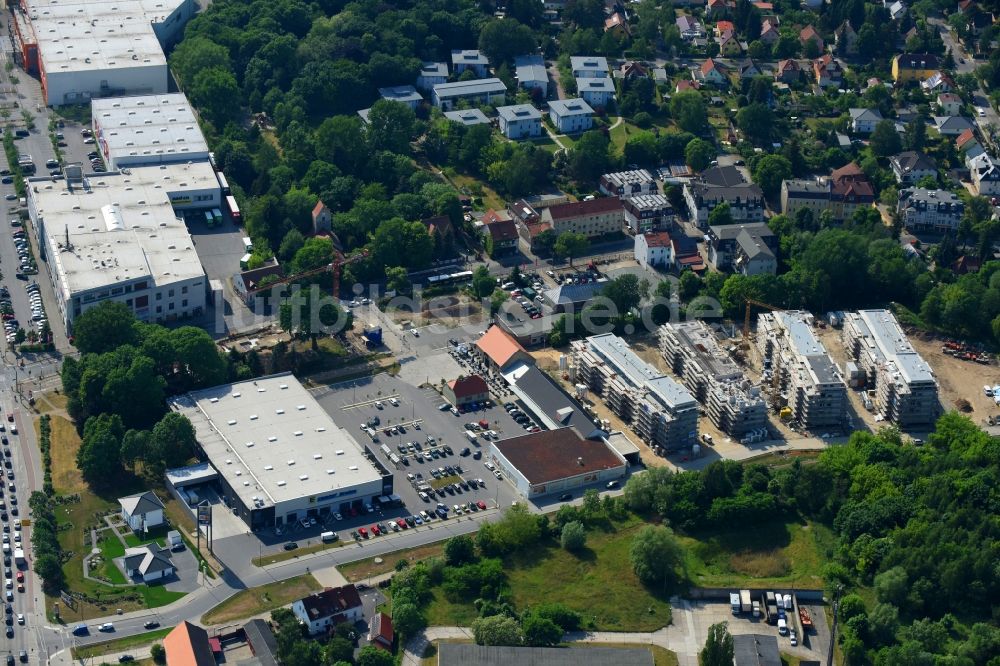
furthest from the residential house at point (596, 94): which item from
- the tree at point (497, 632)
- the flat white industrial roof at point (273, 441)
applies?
the tree at point (497, 632)

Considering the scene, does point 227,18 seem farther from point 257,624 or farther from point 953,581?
point 953,581

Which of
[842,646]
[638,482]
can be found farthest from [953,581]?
[638,482]

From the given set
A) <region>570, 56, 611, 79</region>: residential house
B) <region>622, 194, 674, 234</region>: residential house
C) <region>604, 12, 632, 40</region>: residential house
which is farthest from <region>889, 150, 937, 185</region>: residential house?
<region>604, 12, 632, 40</region>: residential house

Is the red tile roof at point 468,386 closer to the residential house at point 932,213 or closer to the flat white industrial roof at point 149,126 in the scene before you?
the flat white industrial roof at point 149,126

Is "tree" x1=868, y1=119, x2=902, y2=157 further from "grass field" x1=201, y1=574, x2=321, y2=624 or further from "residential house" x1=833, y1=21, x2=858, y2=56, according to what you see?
"grass field" x1=201, y1=574, x2=321, y2=624

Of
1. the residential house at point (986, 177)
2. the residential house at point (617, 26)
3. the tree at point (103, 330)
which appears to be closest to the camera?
the tree at point (103, 330)

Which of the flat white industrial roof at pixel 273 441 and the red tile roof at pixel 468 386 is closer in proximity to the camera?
the flat white industrial roof at pixel 273 441

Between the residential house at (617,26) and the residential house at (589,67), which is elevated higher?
the residential house at (617,26)
